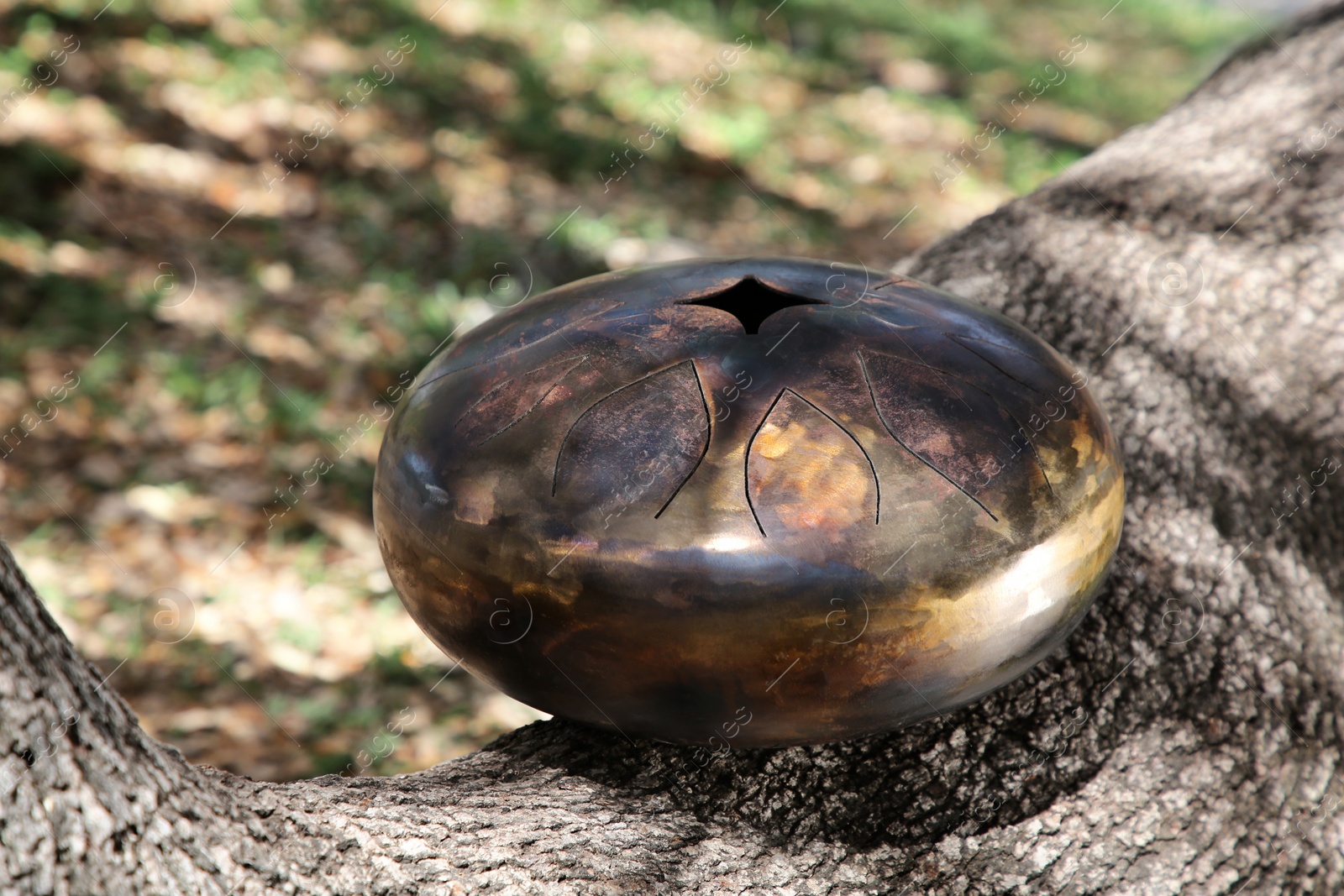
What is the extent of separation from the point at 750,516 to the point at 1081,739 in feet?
2.71

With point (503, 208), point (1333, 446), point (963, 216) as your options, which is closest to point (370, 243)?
point (503, 208)

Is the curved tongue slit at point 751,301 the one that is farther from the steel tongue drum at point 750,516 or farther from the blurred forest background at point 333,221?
the blurred forest background at point 333,221

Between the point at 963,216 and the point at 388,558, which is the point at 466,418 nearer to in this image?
the point at 388,558

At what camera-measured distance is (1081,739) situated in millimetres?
1808

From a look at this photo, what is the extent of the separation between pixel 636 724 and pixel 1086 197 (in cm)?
193

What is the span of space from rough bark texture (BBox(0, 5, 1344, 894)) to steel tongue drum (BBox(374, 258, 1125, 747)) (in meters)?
0.18

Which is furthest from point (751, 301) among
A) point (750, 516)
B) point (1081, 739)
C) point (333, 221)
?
point (333, 221)

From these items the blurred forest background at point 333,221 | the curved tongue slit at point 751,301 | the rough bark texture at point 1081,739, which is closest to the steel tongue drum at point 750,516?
the curved tongue slit at point 751,301

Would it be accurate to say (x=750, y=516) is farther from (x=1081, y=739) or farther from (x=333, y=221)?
(x=333, y=221)

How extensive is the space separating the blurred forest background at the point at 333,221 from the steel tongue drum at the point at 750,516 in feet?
4.62

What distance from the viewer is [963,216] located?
6426mm

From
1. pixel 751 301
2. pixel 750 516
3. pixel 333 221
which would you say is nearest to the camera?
pixel 750 516

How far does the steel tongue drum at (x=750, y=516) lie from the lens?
1.41 meters

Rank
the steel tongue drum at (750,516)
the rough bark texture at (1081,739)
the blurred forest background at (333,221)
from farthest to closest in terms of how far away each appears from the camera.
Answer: the blurred forest background at (333,221)
the steel tongue drum at (750,516)
the rough bark texture at (1081,739)
